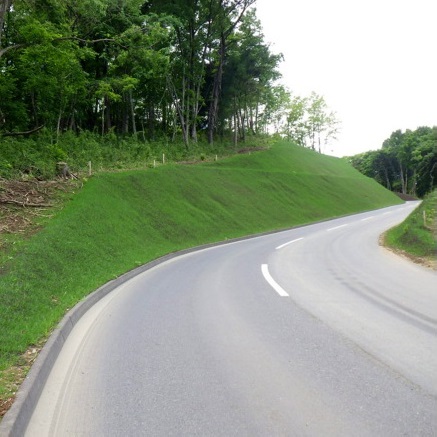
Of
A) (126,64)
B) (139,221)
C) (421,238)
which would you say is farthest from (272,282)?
(126,64)

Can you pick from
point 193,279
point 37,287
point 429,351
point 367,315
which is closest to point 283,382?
point 429,351

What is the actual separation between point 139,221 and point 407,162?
247 feet

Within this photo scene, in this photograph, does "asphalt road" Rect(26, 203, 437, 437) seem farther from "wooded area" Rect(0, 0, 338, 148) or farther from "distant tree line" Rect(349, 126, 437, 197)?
"distant tree line" Rect(349, 126, 437, 197)

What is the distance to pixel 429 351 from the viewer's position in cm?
491

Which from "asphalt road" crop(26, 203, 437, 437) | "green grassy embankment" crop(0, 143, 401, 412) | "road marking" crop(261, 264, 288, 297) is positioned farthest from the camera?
"road marking" crop(261, 264, 288, 297)

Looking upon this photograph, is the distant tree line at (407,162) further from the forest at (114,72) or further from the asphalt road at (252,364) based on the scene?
the asphalt road at (252,364)

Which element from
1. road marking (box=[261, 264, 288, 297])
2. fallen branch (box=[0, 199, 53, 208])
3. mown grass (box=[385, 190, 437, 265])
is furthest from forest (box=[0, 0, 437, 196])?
mown grass (box=[385, 190, 437, 265])

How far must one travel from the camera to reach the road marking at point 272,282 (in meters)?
8.60

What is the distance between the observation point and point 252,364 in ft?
15.6

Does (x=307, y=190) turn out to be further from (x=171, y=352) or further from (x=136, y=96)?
(x=171, y=352)

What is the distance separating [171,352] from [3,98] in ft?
85.4

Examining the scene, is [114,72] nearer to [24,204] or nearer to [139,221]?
[139,221]

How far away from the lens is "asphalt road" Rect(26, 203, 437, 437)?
11.5ft

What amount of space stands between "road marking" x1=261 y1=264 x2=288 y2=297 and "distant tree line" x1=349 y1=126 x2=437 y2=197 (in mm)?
58231
